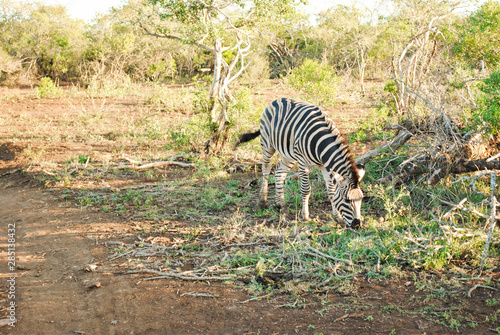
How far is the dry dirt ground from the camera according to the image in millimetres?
3438

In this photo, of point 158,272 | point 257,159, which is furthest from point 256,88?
point 158,272

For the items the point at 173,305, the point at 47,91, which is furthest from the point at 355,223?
the point at 47,91

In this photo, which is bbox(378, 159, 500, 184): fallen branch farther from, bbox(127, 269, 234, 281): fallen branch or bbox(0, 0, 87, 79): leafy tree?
bbox(0, 0, 87, 79): leafy tree

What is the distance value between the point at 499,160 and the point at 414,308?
297cm

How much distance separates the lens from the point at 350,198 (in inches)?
197

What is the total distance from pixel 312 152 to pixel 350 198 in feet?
2.90

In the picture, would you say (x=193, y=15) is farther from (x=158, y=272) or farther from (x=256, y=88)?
(x=256, y=88)

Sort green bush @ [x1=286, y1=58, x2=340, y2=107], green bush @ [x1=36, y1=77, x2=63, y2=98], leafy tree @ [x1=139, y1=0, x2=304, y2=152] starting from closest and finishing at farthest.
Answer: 1. leafy tree @ [x1=139, y1=0, x2=304, y2=152]
2. green bush @ [x1=286, y1=58, x2=340, y2=107]
3. green bush @ [x1=36, y1=77, x2=63, y2=98]

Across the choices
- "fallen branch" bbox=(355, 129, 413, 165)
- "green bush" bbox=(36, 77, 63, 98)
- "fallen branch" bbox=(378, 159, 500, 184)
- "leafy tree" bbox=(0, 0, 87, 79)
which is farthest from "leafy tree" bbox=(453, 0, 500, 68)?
"leafy tree" bbox=(0, 0, 87, 79)

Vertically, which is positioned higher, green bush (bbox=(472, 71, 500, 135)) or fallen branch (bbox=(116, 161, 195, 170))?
green bush (bbox=(472, 71, 500, 135))

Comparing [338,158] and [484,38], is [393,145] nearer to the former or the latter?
[338,158]

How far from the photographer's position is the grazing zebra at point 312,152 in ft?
16.8

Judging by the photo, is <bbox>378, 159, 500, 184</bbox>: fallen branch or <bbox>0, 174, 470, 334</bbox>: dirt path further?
<bbox>378, 159, 500, 184</bbox>: fallen branch

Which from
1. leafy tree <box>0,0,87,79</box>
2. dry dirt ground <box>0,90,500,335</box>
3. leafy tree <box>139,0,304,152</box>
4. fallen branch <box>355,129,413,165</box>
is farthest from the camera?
leafy tree <box>0,0,87,79</box>
